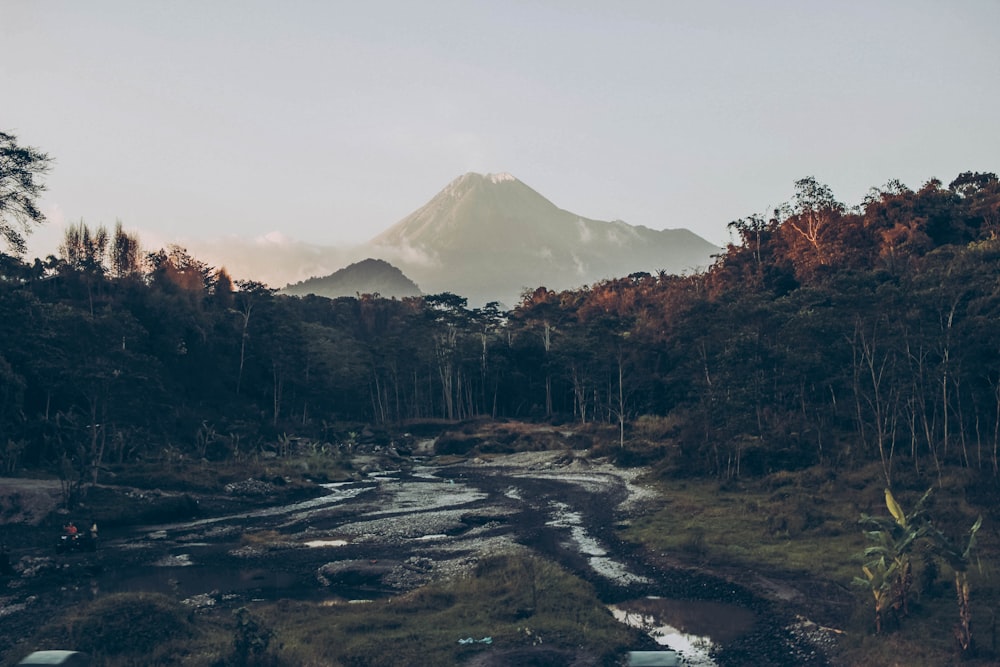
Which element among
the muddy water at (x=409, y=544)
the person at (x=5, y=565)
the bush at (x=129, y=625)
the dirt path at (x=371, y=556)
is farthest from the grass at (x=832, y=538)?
the person at (x=5, y=565)

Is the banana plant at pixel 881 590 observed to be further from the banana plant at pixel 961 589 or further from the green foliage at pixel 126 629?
the green foliage at pixel 126 629

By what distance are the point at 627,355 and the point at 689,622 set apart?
6281 centimetres

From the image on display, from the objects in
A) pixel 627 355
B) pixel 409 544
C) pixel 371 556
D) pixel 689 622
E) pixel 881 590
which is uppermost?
pixel 627 355

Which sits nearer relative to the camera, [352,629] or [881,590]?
[881,590]

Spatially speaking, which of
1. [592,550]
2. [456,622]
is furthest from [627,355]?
[456,622]

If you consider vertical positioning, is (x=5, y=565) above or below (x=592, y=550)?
above

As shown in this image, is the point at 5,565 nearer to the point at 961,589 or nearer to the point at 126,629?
the point at 126,629

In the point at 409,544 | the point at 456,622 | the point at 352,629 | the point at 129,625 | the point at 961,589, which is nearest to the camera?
the point at 961,589

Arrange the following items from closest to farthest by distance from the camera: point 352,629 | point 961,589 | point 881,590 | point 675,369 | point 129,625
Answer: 1. point 961,589
2. point 129,625
3. point 881,590
4. point 352,629
5. point 675,369

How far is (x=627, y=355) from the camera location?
8088 centimetres

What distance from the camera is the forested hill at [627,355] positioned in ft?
129

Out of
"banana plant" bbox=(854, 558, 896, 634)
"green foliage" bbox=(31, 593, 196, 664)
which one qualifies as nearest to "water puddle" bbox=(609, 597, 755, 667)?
"banana plant" bbox=(854, 558, 896, 634)

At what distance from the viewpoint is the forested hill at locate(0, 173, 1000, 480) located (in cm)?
3931

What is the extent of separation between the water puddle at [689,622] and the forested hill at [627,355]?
20.1m
